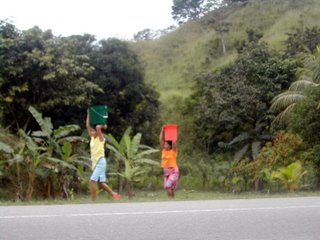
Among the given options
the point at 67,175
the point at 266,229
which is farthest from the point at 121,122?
the point at 266,229

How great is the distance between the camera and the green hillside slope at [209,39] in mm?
39963

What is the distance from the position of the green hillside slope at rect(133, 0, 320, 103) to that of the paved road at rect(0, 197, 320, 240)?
27.3 m

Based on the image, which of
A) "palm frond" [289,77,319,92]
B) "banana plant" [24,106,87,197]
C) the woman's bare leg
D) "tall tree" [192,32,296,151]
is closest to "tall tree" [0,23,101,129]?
"banana plant" [24,106,87,197]

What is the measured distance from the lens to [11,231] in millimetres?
5574

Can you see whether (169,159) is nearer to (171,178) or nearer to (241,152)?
(171,178)

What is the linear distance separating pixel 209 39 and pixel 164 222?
4154 cm

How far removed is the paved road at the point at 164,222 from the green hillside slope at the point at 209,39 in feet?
89.5

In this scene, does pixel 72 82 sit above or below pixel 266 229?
above

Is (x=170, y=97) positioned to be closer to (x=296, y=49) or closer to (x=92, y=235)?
(x=296, y=49)

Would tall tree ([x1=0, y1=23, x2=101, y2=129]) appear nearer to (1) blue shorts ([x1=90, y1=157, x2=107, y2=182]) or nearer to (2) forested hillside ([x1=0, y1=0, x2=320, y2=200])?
(2) forested hillside ([x1=0, y1=0, x2=320, y2=200])

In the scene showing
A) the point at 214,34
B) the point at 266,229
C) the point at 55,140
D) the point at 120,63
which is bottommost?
the point at 266,229

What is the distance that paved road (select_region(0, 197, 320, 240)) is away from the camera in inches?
216

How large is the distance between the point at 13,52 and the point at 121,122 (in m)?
6.94

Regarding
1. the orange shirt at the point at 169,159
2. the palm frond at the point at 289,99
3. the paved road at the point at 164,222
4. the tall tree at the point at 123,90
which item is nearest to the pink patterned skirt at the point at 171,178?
the orange shirt at the point at 169,159
